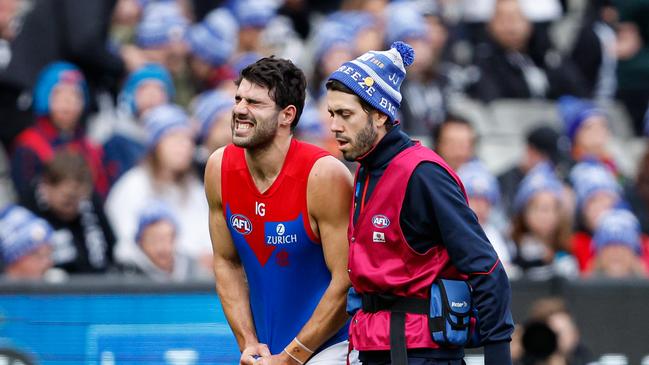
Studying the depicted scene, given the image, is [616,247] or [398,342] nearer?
[398,342]

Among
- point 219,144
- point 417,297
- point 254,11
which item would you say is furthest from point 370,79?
point 254,11

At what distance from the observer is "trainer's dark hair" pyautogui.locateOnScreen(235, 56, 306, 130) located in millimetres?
6605

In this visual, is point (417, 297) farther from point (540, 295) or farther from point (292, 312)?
point (540, 295)

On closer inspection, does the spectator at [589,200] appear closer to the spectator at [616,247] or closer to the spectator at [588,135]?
the spectator at [616,247]

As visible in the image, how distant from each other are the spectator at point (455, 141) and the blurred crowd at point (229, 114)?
14 mm

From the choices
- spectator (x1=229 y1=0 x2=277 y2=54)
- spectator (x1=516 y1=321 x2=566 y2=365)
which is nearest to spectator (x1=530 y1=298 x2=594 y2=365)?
spectator (x1=516 y1=321 x2=566 y2=365)

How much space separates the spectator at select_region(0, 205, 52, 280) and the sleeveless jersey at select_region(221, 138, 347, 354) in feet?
9.61

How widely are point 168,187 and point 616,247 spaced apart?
3.42 m

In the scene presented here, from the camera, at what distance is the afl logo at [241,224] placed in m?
6.79

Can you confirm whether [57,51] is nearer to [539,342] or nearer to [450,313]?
[539,342]

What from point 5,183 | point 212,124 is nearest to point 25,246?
point 5,183

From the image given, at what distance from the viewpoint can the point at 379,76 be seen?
251 inches

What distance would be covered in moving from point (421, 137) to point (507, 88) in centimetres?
144

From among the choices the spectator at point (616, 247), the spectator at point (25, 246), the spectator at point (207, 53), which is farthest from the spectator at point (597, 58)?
the spectator at point (25, 246)
